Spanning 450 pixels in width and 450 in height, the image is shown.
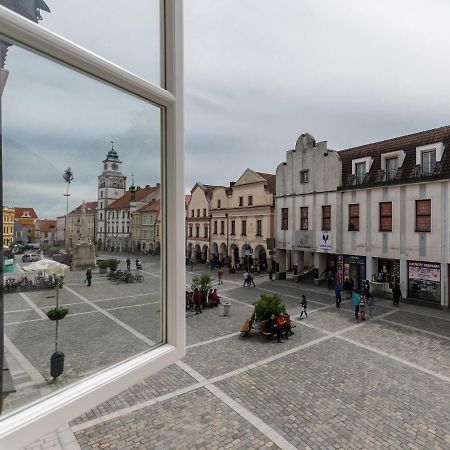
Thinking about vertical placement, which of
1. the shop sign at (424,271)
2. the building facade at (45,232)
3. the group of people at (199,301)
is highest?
the building facade at (45,232)

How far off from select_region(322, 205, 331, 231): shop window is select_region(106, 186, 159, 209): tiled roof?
24.9m

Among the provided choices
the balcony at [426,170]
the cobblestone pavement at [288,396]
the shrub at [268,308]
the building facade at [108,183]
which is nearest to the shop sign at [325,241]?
the balcony at [426,170]

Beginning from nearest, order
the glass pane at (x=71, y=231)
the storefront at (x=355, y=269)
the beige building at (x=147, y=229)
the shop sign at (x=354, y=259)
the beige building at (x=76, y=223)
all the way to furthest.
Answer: the glass pane at (x=71, y=231)
the beige building at (x=76, y=223)
the beige building at (x=147, y=229)
the shop sign at (x=354, y=259)
the storefront at (x=355, y=269)

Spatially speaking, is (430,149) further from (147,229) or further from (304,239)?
(147,229)

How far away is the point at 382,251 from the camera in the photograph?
2314 centimetres

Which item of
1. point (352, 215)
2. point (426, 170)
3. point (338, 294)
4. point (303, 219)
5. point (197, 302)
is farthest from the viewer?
point (303, 219)

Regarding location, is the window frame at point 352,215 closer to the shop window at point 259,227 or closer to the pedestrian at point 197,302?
the shop window at point 259,227

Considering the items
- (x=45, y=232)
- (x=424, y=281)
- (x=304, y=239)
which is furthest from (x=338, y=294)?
(x=45, y=232)

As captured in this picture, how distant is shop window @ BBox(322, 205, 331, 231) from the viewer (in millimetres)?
26828

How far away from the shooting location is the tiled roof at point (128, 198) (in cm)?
320

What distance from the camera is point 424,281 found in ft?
69.0

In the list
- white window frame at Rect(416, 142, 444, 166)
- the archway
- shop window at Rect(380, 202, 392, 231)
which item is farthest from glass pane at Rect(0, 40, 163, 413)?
the archway

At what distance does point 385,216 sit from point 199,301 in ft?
46.9

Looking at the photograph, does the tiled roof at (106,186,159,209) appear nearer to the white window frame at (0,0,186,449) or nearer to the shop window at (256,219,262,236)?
the white window frame at (0,0,186,449)
